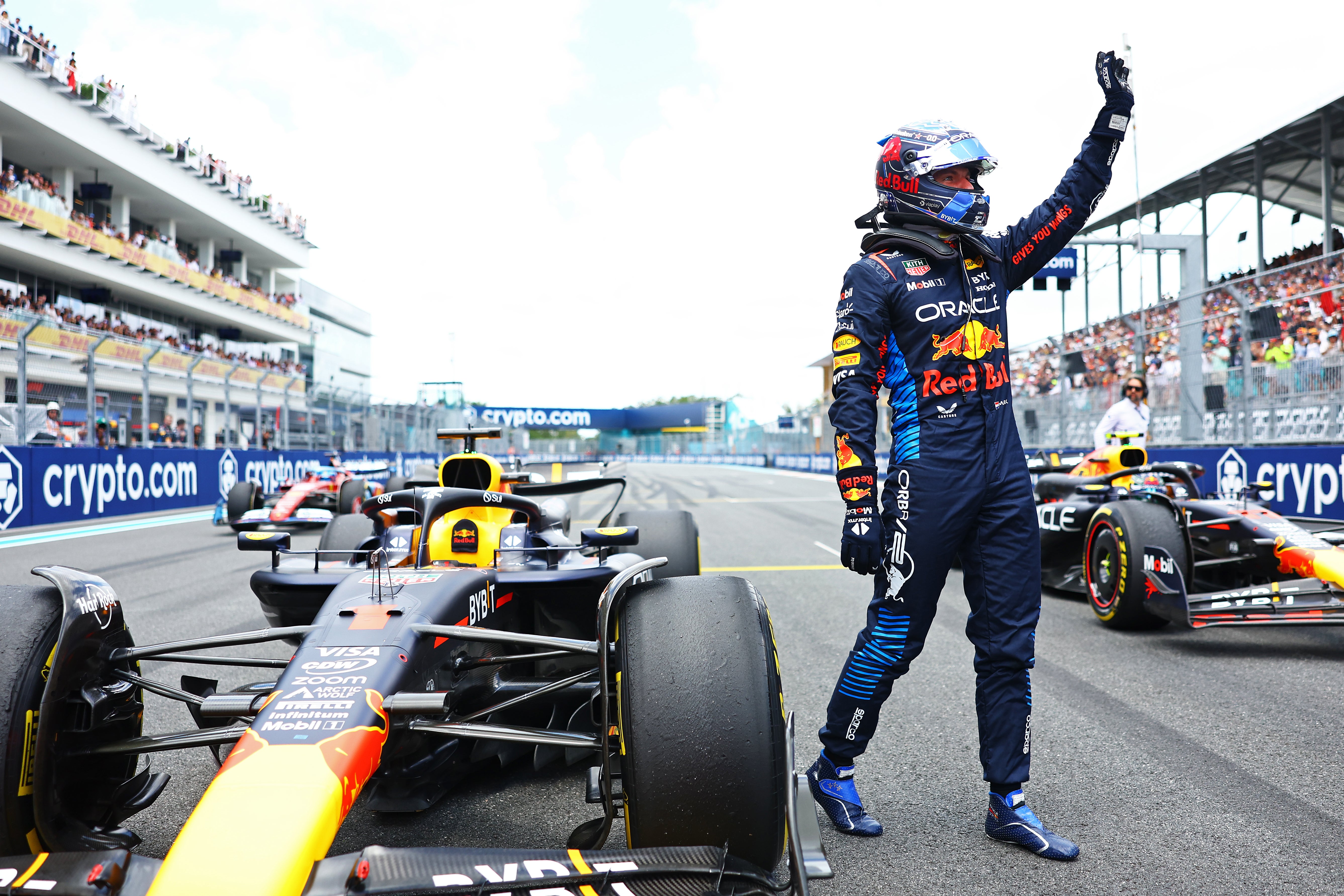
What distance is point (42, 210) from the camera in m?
26.7

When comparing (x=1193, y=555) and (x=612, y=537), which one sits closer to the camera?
(x=612, y=537)

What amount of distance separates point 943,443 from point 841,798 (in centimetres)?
106

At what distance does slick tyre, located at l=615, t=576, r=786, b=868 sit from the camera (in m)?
A: 1.89

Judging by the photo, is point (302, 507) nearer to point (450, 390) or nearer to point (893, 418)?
point (893, 418)

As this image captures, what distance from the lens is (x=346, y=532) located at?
16.3 ft

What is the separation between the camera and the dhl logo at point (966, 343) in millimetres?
2592

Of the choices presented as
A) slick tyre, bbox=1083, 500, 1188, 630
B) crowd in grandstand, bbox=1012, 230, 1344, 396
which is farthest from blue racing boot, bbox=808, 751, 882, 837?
crowd in grandstand, bbox=1012, 230, 1344, 396

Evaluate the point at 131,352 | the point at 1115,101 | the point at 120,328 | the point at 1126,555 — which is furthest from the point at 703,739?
the point at 120,328

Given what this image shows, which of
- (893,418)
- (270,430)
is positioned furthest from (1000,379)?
(270,430)

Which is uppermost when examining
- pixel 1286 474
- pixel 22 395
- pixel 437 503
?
pixel 22 395

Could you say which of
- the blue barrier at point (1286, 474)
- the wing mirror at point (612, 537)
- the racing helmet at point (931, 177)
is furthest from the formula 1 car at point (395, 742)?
the blue barrier at point (1286, 474)

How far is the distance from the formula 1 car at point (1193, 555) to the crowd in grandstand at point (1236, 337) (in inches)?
164

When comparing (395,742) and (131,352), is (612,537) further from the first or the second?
(131,352)

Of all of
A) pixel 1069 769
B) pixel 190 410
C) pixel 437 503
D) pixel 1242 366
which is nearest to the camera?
pixel 1069 769
